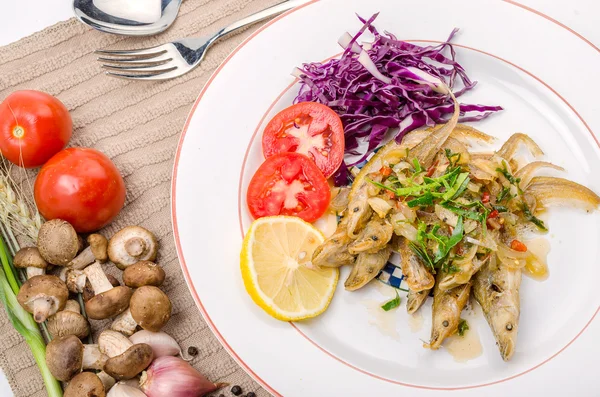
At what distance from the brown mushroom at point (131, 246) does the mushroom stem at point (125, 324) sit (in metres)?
0.32

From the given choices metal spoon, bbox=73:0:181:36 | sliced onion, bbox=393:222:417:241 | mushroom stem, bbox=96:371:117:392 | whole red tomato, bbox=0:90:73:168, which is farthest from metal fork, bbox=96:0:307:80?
mushroom stem, bbox=96:371:117:392

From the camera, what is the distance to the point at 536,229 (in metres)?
4.01

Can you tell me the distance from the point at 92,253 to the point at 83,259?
7 centimetres

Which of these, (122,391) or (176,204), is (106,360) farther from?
(176,204)

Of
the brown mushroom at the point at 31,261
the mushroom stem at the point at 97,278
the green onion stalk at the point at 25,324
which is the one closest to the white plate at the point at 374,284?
the mushroom stem at the point at 97,278

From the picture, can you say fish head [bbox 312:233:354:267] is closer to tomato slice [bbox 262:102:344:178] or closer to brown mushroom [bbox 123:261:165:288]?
tomato slice [bbox 262:102:344:178]

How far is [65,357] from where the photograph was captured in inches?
152

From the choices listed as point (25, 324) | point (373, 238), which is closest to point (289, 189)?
point (373, 238)

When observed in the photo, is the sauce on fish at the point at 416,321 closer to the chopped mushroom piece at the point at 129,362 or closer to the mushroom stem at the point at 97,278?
the chopped mushroom piece at the point at 129,362

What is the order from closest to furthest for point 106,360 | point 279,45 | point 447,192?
1. point 447,192
2. point 106,360
3. point 279,45

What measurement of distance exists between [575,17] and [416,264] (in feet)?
6.62

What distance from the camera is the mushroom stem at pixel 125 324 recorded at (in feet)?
13.5

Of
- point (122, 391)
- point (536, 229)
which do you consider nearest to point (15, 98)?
point (122, 391)

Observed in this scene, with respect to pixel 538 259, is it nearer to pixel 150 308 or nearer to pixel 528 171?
pixel 528 171
